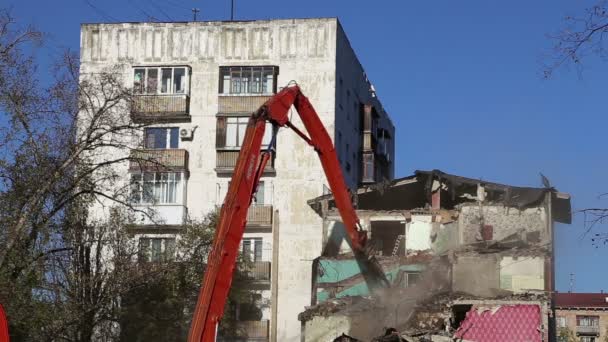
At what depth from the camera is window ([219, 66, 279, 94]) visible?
47875 millimetres

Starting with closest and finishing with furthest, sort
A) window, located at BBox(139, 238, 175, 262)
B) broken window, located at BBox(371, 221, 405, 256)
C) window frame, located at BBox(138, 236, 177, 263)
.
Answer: broken window, located at BBox(371, 221, 405, 256)
window frame, located at BBox(138, 236, 177, 263)
window, located at BBox(139, 238, 175, 262)

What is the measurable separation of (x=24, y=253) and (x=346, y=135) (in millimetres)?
25840

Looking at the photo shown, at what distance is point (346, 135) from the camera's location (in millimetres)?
49938

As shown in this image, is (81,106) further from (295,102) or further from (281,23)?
(281,23)

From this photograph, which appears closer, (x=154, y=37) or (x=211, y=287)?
(x=211, y=287)

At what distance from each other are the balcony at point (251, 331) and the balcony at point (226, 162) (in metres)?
7.83

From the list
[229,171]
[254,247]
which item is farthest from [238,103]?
[254,247]

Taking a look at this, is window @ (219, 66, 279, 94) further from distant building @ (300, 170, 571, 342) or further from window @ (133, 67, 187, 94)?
distant building @ (300, 170, 571, 342)

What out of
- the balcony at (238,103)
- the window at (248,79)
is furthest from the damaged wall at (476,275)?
the window at (248,79)

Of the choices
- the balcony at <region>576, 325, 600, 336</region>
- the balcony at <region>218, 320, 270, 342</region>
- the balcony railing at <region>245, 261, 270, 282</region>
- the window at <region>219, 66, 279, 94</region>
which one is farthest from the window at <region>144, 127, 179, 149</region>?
the balcony at <region>576, 325, 600, 336</region>

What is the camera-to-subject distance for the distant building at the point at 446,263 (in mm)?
30906

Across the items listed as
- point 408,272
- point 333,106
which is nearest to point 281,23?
point 333,106

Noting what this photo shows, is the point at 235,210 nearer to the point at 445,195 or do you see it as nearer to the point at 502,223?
the point at 502,223

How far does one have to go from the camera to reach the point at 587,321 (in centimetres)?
9881
